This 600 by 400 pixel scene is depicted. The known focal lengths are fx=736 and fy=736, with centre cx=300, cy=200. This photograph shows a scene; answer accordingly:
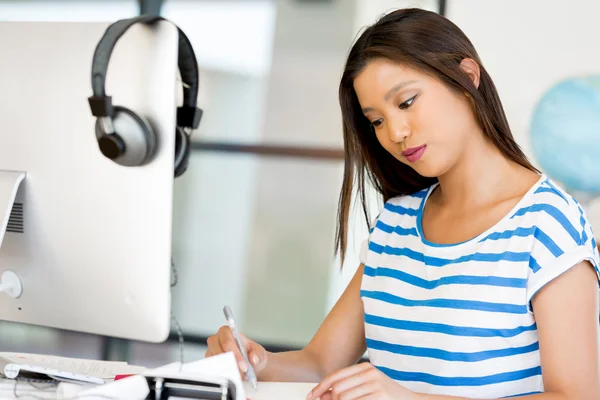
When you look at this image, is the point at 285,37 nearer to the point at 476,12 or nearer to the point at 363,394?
the point at 476,12

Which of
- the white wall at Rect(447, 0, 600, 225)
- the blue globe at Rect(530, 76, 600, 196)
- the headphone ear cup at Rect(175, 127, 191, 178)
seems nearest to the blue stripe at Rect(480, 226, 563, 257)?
the headphone ear cup at Rect(175, 127, 191, 178)

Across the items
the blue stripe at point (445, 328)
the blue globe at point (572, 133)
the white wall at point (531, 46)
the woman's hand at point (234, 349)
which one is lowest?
the woman's hand at point (234, 349)

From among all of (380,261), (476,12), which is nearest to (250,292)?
(476,12)

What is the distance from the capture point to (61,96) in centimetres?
88

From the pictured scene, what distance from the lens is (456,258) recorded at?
1143 millimetres

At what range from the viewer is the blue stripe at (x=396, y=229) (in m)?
1.28

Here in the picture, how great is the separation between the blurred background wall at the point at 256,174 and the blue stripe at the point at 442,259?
1857 millimetres

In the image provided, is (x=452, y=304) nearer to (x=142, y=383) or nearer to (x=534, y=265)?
(x=534, y=265)

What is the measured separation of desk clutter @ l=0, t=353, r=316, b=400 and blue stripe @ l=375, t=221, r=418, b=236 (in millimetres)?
393

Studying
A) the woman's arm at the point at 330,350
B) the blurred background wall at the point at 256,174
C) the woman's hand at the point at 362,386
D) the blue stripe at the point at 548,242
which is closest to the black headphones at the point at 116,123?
the woman's hand at the point at 362,386

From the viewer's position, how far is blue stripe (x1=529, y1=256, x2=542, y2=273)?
Result: 1028 millimetres

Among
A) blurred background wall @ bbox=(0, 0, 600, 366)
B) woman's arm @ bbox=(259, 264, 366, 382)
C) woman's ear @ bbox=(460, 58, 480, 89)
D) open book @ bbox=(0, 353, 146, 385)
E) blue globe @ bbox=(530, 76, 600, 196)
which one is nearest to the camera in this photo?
open book @ bbox=(0, 353, 146, 385)

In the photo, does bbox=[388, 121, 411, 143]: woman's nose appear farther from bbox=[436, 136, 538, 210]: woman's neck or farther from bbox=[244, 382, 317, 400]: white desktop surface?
bbox=[244, 382, 317, 400]: white desktop surface

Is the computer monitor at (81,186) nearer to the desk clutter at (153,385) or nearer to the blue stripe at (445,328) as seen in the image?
the desk clutter at (153,385)
